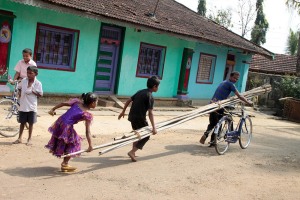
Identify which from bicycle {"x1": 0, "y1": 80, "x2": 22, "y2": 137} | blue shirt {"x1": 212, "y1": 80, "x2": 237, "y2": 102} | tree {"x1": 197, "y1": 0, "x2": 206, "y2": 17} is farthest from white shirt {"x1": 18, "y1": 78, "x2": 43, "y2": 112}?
tree {"x1": 197, "y1": 0, "x2": 206, "y2": 17}

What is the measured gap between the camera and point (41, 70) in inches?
472

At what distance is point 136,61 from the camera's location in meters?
14.9

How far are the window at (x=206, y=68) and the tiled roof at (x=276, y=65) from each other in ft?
36.3

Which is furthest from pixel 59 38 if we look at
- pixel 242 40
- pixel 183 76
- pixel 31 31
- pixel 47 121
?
pixel 242 40

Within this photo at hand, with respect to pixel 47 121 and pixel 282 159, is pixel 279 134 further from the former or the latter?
pixel 47 121

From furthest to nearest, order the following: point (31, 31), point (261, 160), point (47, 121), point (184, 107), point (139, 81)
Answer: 1. point (184, 107)
2. point (139, 81)
3. point (31, 31)
4. point (47, 121)
5. point (261, 160)

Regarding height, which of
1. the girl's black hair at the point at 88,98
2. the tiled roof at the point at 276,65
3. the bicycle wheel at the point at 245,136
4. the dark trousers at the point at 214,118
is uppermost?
the tiled roof at the point at 276,65

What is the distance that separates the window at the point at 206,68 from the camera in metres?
18.5

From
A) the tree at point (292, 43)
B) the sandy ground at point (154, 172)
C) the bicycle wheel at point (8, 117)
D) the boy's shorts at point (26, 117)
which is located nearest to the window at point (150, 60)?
the sandy ground at point (154, 172)

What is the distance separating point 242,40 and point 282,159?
13.0m

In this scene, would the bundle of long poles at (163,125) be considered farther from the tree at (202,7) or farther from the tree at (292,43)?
the tree at (202,7)

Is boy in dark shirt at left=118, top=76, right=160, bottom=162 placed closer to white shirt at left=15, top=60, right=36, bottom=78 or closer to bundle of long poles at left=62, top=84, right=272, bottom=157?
bundle of long poles at left=62, top=84, right=272, bottom=157

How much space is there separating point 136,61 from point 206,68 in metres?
5.23

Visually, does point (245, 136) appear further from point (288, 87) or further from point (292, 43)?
point (292, 43)
